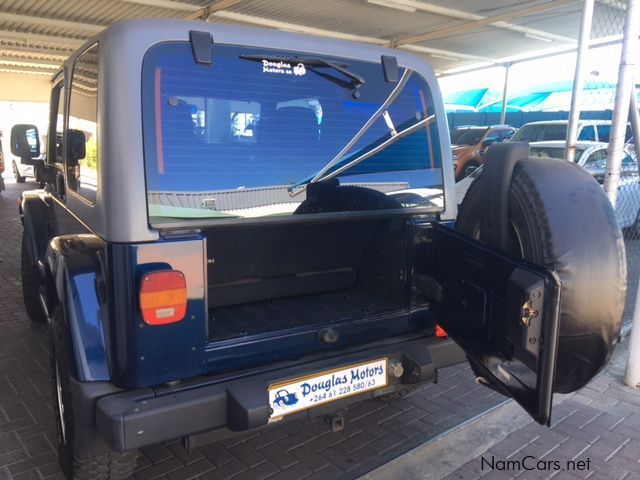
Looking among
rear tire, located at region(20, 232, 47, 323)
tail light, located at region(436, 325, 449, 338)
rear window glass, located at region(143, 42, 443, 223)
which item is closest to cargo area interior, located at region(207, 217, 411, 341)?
tail light, located at region(436, 325, 449, 338)

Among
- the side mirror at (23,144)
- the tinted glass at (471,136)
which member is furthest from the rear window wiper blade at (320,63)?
the tinted glass at (471,136)

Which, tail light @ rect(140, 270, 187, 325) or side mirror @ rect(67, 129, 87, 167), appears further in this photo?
side mirror @ rect(67, 129, 87, 167)

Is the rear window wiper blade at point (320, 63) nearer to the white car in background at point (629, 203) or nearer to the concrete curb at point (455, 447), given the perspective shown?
the concrete curb at point (455, 447)

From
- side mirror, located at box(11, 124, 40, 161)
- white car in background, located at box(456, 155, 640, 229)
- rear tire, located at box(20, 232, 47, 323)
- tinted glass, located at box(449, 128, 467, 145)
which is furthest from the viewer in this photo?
tinted glass, located at box(449, 128, 467, 145)

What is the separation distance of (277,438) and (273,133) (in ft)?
5.64

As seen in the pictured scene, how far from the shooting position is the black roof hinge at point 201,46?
2164 mm

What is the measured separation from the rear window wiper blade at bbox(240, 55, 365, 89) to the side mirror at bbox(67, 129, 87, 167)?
2.77 feet

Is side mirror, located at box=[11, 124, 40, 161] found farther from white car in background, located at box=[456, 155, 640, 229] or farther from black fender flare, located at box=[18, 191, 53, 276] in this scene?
white car in background, located at box=[456, 155, 640, 229]

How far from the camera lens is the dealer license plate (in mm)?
2230

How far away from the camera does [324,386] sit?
92.7 inches

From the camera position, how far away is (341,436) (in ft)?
10.0

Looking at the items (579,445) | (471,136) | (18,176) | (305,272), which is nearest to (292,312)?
(305,272)

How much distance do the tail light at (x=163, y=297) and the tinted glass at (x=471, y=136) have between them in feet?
46.4

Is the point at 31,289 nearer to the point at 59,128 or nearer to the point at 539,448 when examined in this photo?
the point at 59,128
